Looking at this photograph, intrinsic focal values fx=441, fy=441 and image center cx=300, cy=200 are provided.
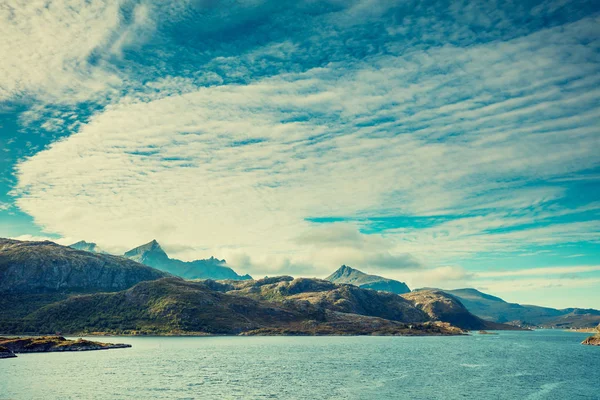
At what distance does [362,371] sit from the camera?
558ft

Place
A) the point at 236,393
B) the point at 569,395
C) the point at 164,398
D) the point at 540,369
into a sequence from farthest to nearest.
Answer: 1. the point at 540,369
2. the point at 569,395
3. the point at 236,393
4. the point at 164,398

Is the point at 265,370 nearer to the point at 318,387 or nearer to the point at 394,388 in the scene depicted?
the point at 318,387


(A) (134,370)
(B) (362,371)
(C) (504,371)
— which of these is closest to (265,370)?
(B) (362,371)

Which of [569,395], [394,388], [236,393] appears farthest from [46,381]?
[569,395]

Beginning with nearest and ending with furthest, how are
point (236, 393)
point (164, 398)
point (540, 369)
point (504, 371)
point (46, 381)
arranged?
point (164, 398), point (236, 393), point (46, 381), point (504, 371), point (540, 369)

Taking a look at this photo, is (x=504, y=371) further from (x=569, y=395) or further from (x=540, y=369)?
(x=569, y=395)

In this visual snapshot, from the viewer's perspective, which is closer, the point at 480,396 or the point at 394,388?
the point at 480,396

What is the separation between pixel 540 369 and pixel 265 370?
122m

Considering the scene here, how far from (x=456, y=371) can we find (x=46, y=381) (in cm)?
14801

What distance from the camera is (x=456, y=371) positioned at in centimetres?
17662

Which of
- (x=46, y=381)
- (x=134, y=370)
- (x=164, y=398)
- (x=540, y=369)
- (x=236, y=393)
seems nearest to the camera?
(x=164, y=398)

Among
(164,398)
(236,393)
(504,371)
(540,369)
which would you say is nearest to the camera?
(164,398)

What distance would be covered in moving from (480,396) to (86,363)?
161171mm

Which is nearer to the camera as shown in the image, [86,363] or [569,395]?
[569,395]
